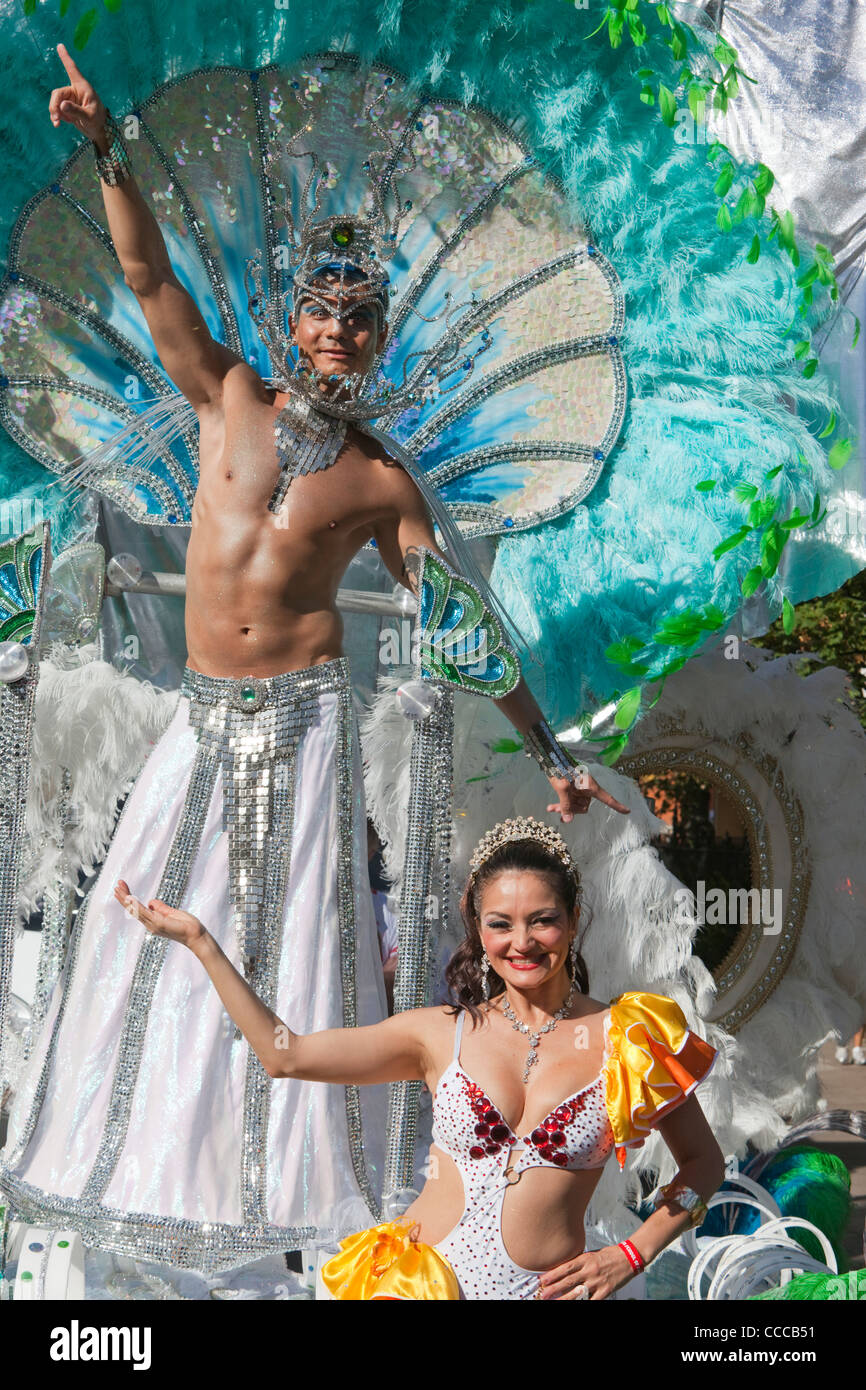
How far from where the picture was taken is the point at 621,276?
12.3 feet

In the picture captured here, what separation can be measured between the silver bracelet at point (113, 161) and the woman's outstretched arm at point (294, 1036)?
4.57ft

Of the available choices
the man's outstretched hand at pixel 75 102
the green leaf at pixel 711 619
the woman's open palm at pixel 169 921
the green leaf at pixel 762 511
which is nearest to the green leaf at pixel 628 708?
the green leaf at pixel 711 619

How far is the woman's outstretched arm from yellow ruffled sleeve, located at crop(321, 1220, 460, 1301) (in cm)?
25

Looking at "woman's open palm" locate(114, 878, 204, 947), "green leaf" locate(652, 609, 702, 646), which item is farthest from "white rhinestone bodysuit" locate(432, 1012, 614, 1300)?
"green leaf" locate(652, 609, 702, 646)

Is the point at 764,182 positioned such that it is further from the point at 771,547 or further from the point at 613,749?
the point at 613,749

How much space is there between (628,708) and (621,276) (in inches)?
43.7

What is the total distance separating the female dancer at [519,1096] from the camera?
7.50 ft

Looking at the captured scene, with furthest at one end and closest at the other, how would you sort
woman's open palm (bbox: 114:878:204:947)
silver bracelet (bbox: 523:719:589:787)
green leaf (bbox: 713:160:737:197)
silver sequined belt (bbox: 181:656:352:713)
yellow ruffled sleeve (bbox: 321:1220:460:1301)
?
green leaf (bbox: 713:160:737:197) < silver bracelet (bbox: 523:719:589:787) < silver sequined belt (bbox: 181:656:352:713) < woman's open palm (bbox: 114:878:204:947) < yellow ruffled sleeve (bbox: 321:1220:460:1301)

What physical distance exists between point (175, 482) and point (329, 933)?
52.2 inches

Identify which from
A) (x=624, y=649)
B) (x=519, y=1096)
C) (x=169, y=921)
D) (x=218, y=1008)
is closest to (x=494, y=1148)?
(x=519, y=1096)

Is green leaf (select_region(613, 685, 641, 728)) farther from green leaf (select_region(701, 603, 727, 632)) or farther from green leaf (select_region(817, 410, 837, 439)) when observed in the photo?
green leaf (select_region(817, 410, 837, 439))

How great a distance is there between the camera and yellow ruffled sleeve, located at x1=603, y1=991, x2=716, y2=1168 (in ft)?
7.52

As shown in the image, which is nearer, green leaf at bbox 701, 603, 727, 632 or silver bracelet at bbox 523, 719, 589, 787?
silver bracelet at bbox 523, 719, 589, 787

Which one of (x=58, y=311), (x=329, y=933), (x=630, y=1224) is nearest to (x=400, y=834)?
(x=329, y=933)
